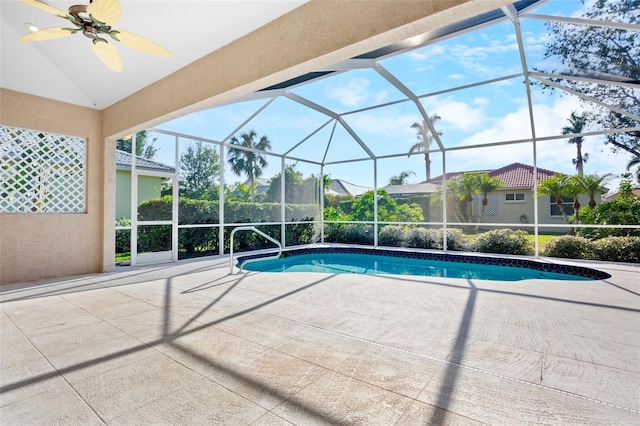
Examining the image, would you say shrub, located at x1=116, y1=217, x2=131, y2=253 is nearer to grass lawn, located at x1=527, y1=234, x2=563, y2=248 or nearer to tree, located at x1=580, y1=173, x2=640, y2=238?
grass lawn, located at x1=527, y1=234, x2=563, y2=248

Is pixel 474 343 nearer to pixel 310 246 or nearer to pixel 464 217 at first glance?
pixel 464 217

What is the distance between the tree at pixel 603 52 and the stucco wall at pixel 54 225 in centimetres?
876

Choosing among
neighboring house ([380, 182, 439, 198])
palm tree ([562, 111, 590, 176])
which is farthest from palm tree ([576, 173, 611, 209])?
neighboring house ([380, 182, 439, 198])

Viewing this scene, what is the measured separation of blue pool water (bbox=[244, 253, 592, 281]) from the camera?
7.69 m

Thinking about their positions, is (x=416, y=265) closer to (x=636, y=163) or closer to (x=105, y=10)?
(x=636, y=163)

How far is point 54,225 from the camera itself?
5969 millimetres

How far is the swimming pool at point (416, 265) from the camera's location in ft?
24.4

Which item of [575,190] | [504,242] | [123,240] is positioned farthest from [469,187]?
[123,240]

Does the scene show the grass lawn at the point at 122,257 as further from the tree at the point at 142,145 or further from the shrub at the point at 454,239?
the shrub at the point at 454,239

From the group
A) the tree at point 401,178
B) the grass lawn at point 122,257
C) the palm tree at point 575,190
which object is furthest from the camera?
the tree at point 401,178

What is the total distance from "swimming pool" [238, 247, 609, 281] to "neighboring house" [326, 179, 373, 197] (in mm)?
2174

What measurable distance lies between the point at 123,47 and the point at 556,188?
988cm

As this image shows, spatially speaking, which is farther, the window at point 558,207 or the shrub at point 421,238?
the shrub at point 421,238

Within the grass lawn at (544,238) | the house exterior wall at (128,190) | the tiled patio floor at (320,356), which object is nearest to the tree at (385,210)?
the grass lawn at (544,238)
